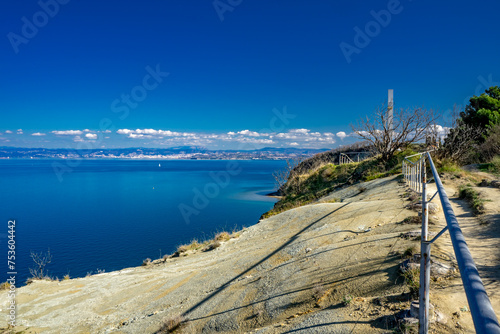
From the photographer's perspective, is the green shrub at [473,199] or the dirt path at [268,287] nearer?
the dirt path at [268,287]

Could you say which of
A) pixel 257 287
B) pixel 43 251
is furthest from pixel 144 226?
pixel 257 287

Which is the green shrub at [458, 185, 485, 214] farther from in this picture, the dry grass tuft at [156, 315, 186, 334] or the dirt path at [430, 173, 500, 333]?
the dry grass tuft at [156, 315, 186, 334]

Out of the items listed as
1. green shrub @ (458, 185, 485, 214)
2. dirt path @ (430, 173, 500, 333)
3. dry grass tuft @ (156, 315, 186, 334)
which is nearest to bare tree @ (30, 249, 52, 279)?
dry grass tuft @ (156, 315, 186, 334)

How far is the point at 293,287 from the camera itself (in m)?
6.49

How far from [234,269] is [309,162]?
43.4m

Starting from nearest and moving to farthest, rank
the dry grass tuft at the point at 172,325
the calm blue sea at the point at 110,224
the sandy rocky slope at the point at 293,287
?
1. the sandy rocky slope at the point at 293,287
2. the dry grass tuft at the point at 172,325
3. the calm blue sea at the point at 110,224

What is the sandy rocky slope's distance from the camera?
455 cm

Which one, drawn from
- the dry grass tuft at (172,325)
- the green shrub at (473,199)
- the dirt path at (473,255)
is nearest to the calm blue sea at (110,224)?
the dry grass tuft at (172,325)

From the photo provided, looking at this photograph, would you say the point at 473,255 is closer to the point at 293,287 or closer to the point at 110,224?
the point at 293,287

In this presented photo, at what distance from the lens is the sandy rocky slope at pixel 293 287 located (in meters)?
4.55

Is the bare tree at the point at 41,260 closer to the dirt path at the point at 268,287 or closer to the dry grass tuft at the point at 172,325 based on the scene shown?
the dirt path at the point at 268,287

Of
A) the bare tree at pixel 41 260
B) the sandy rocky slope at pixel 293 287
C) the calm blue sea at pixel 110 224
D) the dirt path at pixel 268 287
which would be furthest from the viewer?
the calm blue sea at pixel 110 224

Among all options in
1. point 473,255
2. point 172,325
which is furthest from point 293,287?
point 473,255

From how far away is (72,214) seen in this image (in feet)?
129
